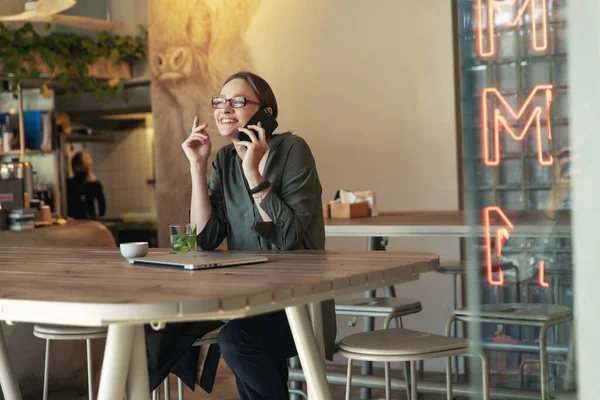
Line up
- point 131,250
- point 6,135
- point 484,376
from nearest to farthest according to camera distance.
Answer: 1. point 484,376
2. point 131,250
3. point 6,135

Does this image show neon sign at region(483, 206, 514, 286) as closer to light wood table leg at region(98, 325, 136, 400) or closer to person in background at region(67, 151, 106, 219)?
light wood table leg at region(98, 325, 136, 400)

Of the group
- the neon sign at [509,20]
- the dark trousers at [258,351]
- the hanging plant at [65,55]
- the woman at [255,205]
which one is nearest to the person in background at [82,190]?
the hanging plant at [65,55]

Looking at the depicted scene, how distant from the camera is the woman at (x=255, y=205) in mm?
2412

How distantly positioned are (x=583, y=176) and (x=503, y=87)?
24cm

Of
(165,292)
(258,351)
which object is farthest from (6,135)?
(165,292)

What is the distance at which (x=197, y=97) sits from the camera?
5.83 meters

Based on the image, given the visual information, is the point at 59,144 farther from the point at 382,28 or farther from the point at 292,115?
the point at 382,28

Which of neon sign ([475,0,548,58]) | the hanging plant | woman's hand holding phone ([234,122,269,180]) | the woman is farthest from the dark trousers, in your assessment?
the hanging plant

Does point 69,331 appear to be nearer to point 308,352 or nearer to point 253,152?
point 253,152

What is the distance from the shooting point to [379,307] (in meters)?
3.40

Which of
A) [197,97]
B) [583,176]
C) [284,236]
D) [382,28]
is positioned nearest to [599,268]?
[583,176]

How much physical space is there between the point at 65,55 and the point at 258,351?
5181mm

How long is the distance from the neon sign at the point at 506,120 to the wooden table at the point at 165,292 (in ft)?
1.55

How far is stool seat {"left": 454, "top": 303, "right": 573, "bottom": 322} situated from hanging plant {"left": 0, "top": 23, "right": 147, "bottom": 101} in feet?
18.1
